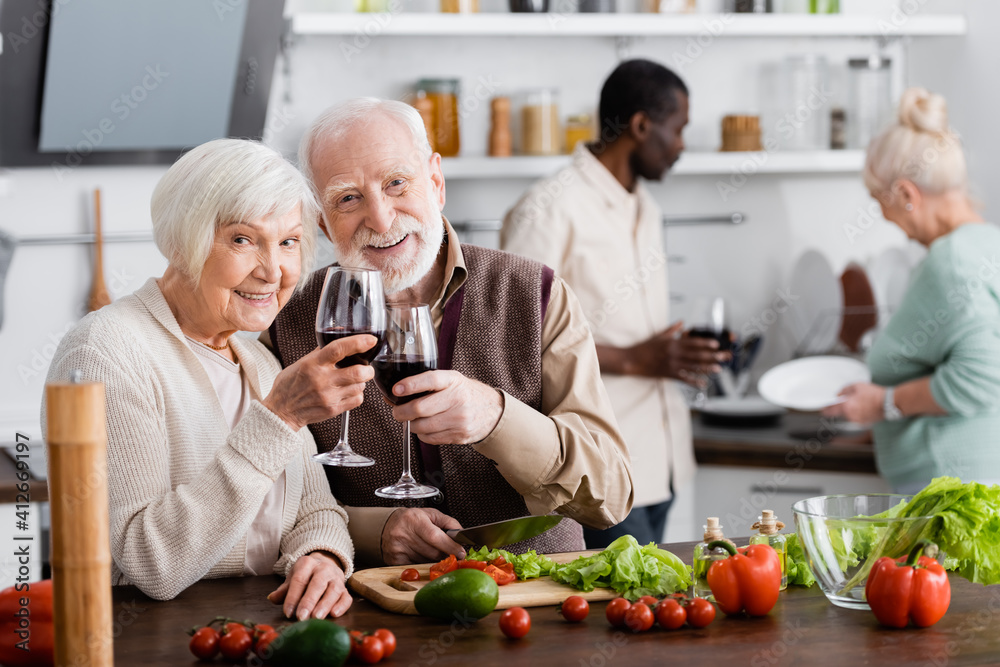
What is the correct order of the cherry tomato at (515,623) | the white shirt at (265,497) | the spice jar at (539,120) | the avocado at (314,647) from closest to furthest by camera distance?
the avocado at (314,647) → the cherry tomato at (515,623) → the white shirt at (265,497) → the spice jar at (539,120)

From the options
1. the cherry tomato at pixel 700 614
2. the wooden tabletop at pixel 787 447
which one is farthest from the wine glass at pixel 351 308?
the wooden tabletop at pixel 787 447

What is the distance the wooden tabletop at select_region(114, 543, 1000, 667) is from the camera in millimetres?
1167

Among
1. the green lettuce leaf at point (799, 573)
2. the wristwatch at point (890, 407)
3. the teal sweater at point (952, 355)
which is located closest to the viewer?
the green lettuce leaf at point (799, 573)

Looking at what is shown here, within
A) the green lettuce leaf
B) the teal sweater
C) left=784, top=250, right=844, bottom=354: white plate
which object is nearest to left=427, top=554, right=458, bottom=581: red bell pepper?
the green lettuce leaf

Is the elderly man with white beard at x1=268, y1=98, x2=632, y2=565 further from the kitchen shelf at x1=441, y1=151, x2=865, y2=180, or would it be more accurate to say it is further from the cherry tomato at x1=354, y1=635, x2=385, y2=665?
the kitchen shelf at x1=441, y1=151, x2=865, y2=180

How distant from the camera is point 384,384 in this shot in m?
1.38

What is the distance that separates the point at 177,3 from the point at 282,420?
6.34 feet

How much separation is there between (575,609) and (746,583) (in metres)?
0.21

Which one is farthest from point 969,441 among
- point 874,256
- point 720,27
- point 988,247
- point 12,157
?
point 12,157

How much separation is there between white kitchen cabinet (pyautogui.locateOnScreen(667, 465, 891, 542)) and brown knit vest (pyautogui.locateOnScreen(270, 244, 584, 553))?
1.59 meters

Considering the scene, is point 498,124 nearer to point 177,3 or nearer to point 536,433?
point 177,3

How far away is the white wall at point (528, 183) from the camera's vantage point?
122 inches

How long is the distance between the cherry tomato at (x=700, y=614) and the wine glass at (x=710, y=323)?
63.0 inches

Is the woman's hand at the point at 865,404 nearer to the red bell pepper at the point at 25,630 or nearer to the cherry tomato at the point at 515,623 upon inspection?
the cherry tomato at the point at 515,623
